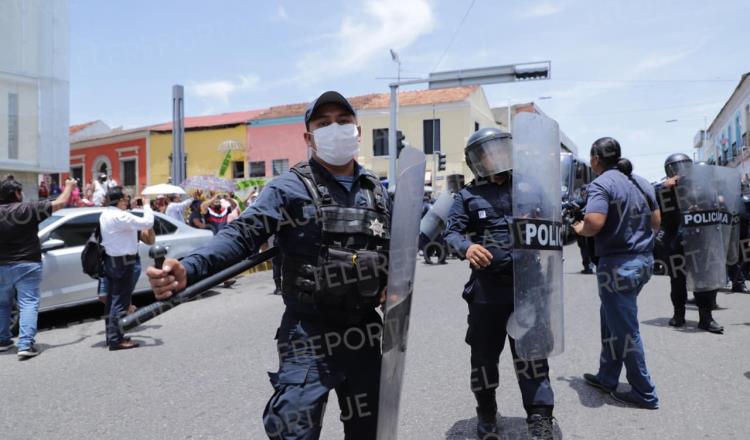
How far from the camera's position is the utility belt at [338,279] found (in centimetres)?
218

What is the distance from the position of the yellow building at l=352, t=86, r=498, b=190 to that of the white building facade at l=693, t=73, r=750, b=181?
1213 cm

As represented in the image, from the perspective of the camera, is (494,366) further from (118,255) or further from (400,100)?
(400,100)

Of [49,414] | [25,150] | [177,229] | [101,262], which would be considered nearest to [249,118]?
[25,150]

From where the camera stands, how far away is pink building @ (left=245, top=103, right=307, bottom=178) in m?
31.0

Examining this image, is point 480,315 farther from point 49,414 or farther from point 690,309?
point 690,309

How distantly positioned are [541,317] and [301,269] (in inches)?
57.2

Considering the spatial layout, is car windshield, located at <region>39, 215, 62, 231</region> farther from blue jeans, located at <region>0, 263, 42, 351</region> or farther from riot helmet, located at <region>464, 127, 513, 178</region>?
riot helmet, located at <region>464, 127, 513, 178</region>

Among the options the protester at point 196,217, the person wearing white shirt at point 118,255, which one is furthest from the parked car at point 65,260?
the protester at point 196,217

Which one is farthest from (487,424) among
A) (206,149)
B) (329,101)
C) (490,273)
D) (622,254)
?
(206,149)

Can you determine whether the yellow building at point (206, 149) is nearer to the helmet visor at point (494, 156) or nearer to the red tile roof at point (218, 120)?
the red tile roof at point (218, 120)

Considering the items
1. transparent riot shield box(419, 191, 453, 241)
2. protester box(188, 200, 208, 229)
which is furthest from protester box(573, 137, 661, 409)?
protester box(188, 200, 208, 229)

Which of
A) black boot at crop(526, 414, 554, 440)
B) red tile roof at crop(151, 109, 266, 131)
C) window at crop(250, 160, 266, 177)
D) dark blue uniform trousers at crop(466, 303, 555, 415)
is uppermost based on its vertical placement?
red tile roof at crop(151, 109, 266, 131)

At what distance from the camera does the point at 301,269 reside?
223cm

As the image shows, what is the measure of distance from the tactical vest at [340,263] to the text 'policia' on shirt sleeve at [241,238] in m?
0.14
